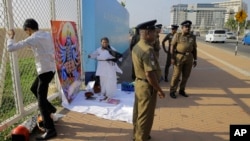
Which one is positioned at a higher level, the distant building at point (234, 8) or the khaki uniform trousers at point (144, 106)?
the distant building at point (234, 8)

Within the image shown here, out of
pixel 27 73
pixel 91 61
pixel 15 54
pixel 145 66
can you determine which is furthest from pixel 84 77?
pixel 145 66

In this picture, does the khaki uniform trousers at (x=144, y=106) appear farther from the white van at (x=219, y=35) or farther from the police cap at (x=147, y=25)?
the white van at (x=219, y=35)

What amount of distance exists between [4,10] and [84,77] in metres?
3.62

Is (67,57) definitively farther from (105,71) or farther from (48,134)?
(48,134)

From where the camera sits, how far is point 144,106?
3.49 m

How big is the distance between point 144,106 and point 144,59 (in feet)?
2.27

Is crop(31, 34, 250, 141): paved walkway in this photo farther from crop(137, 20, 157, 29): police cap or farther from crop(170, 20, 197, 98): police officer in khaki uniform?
crop(137, 20, 157, 29): police cap

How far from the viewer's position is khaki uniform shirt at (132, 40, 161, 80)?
322cm

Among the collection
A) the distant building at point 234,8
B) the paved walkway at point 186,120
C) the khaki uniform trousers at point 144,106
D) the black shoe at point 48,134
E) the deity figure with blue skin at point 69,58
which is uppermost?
the distant building at point 234,8

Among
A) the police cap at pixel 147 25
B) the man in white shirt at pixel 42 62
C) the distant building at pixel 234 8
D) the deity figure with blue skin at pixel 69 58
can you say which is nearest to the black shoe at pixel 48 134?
the man in white shirt at pixel 42 62

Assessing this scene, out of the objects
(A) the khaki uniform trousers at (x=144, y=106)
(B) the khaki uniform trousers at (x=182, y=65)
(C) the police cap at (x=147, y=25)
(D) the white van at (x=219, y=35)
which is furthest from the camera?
(D) the white van at (x=219, y=35)

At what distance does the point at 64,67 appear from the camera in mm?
5418

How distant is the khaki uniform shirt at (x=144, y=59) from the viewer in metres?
3.22

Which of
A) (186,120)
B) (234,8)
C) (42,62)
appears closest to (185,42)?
(186,120)
